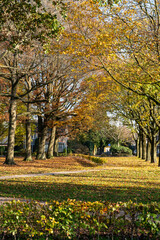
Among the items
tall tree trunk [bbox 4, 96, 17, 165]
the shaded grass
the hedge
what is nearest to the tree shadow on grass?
the hedge

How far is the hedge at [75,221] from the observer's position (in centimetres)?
505

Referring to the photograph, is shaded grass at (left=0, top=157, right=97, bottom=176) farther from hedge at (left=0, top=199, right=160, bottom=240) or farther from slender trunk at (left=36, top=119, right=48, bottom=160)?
hedge at (left=0, top=199, right=160, bottom=240)

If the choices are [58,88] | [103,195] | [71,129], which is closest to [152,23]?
[103,195]

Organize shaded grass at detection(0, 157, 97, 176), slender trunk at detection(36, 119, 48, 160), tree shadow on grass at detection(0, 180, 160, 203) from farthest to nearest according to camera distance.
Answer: slender trunk at detection(36, 119, 48, 160)
shaded grass at detection(0, 157, 97, 176)
tree shadow on grass at detection(0, 180, 160, 203)

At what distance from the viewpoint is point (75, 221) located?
206 inches

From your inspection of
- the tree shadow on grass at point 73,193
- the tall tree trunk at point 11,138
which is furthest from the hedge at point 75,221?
the tall tree trunk at point 11,138

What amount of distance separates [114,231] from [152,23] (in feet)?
34.3

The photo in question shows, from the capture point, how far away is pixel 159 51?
1301 centimetres

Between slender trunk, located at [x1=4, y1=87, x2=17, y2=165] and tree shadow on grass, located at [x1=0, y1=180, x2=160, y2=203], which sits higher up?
slender trunk, located at [x1=4, y1=87, x2=17, y2=165]

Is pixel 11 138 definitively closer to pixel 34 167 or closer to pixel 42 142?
pixel 34 167

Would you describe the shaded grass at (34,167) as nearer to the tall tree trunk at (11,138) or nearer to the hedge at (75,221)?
the tall tree trunk at (11,138)

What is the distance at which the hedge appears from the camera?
5.05 meters

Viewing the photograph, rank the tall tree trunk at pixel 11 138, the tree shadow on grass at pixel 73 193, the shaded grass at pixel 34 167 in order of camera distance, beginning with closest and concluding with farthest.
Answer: the tree shadow on grass at pixel 73 193
the shaded grass at pixel 34 167
the tall tree trunk at pixel 11 138

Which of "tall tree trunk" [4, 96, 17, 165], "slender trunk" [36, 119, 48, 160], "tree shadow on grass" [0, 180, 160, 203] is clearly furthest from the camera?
"slender trunk" [36, 119, 48, 160]
